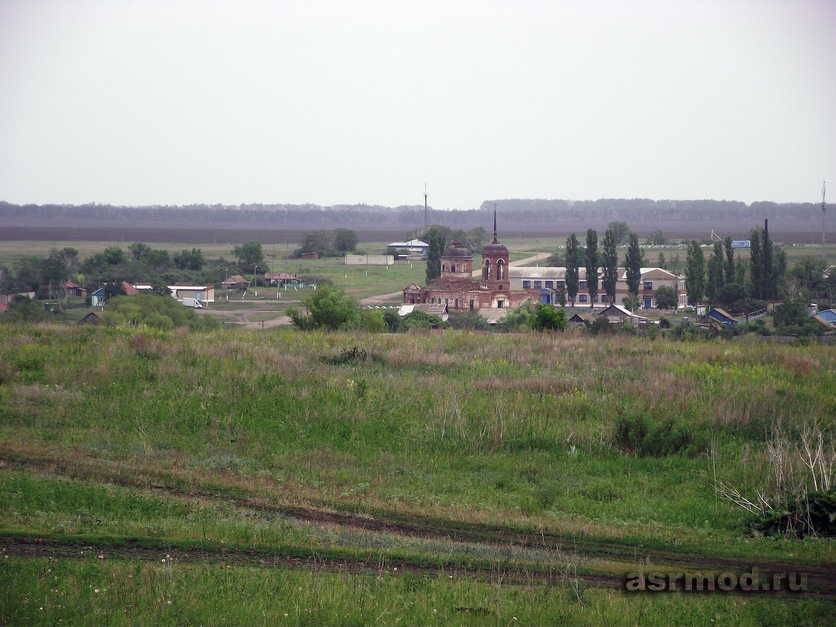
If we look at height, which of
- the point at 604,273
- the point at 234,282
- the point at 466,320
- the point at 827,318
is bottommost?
the point at 466,320

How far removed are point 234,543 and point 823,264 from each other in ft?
222

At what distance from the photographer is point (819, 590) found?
22.7 ft

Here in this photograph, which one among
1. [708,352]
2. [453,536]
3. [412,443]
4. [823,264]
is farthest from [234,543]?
[823,264]

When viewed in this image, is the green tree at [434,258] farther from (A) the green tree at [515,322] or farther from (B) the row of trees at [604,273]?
(A) the green tree at [515,322]

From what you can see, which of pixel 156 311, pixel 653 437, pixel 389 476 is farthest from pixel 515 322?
pixel 389 476

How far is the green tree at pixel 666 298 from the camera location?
63.6m

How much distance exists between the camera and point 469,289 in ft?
233

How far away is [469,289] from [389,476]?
2393 inches

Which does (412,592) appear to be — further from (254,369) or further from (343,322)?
(343,322)

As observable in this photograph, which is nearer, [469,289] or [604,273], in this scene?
[604,273]

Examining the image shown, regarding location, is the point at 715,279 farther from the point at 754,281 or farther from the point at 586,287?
the point at 586,287

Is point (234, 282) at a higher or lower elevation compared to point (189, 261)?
lower
